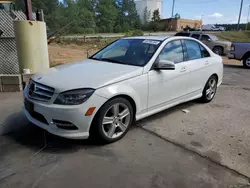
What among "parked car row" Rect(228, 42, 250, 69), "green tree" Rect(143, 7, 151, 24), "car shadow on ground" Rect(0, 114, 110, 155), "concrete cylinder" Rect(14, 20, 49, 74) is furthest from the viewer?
"green tree" Rect(143, 7, 151, 24)

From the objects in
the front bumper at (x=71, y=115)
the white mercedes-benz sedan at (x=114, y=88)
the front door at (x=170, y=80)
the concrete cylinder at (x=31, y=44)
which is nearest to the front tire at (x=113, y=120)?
the white mercedes-benz sedan at (x=114, y=88)

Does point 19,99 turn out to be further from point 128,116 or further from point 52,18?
point 52,18

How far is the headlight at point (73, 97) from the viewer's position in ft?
10.2

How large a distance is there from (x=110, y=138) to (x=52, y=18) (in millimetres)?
47491

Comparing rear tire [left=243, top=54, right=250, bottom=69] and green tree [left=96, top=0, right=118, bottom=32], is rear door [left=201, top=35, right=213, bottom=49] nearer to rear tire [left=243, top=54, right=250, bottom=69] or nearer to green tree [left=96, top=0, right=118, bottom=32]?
rear tire [left=243, top=54, right=250, bottom=69]

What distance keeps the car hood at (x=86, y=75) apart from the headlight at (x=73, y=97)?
62 millimetres

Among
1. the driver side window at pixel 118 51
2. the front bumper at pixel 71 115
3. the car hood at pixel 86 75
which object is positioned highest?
the driver side window at pixel 118 51

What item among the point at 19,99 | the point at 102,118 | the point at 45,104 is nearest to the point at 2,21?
the point at 19,99

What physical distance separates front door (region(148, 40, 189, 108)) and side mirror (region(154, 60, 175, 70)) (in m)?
0.09

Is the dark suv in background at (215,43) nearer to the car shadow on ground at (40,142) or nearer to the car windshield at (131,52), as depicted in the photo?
the car windshield at (131,52)

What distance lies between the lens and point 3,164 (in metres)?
3.03

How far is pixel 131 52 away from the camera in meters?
4.33

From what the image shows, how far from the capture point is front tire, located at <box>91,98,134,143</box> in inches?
130

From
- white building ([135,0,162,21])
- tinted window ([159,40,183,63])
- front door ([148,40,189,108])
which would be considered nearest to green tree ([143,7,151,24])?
white building ([135,0,162,21])
